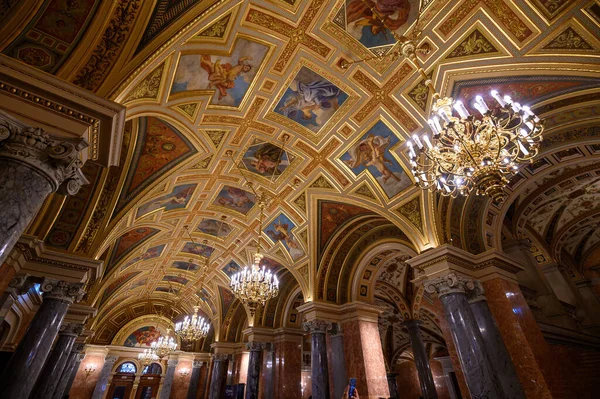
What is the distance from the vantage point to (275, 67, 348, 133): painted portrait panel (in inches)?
262

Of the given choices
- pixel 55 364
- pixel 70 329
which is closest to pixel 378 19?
pixel 55 364

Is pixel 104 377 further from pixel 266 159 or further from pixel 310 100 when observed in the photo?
pixel 310 100

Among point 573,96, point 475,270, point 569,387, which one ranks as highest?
point 573,96

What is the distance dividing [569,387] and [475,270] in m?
2.91

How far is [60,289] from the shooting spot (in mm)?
5898

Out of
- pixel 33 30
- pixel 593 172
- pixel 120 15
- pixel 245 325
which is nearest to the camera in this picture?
pixel 33 30

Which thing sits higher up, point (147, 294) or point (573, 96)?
point (147, 294)

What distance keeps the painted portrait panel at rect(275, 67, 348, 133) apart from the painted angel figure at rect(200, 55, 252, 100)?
3.67 ft

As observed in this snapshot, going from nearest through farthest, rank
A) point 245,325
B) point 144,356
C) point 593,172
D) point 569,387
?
1. point 569,387
2. point 593,172
3. point 245,325
4. point 144,356

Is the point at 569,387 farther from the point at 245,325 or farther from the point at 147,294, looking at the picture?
the point at 147,294

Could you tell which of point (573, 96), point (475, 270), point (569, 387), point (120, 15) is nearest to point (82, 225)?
point (120, 15)

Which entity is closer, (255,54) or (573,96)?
(573,96)

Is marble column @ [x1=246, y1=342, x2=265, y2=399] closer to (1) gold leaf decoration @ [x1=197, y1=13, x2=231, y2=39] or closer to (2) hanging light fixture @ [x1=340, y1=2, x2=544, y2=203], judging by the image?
(2) hanging light fixture @ [x1=340, y1=2, x2=544, y2=203]

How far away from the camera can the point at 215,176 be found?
9164mm
